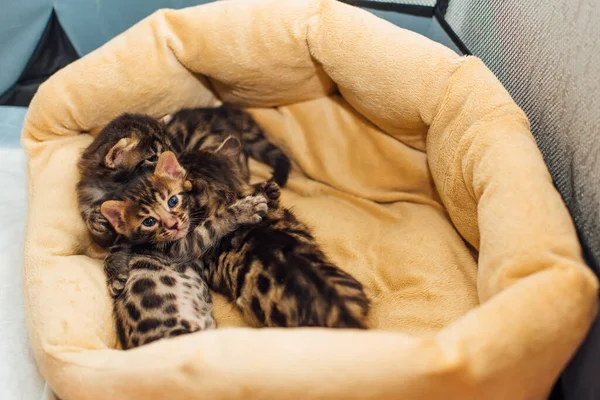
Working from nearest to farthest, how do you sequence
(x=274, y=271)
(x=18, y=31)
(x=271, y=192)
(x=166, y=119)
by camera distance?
(x=274, y=271)
(x=271, y=192)
(x=166, y=119)
(x=18, y=31)

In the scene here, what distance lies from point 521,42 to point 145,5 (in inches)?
68.8

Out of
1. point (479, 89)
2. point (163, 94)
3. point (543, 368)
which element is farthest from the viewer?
point (163, 94)

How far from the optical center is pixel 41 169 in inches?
79.3

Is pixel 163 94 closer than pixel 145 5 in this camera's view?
Yes

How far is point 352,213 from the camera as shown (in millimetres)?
2135

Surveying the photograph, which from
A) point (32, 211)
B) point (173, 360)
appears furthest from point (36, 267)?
point (173, 360)

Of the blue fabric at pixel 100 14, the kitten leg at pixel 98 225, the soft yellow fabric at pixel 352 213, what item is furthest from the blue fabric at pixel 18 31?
the kitten leg at pixel 98 225

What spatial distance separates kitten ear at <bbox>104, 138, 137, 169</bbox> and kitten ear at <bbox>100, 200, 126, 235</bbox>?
0.83 ft

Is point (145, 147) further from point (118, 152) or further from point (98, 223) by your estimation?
point (98, 223)

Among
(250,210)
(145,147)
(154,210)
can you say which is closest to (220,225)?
(250,210)

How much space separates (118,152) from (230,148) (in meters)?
0.43

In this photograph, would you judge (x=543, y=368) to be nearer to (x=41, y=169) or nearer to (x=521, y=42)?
(x=521, y=42)

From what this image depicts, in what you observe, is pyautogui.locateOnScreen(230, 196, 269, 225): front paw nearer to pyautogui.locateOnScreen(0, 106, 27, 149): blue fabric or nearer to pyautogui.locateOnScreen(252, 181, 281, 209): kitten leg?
pyautogui.locateOnScreen(252, 181, 281, 209): kitten leg

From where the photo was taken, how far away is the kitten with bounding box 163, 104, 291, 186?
7.16 feet
